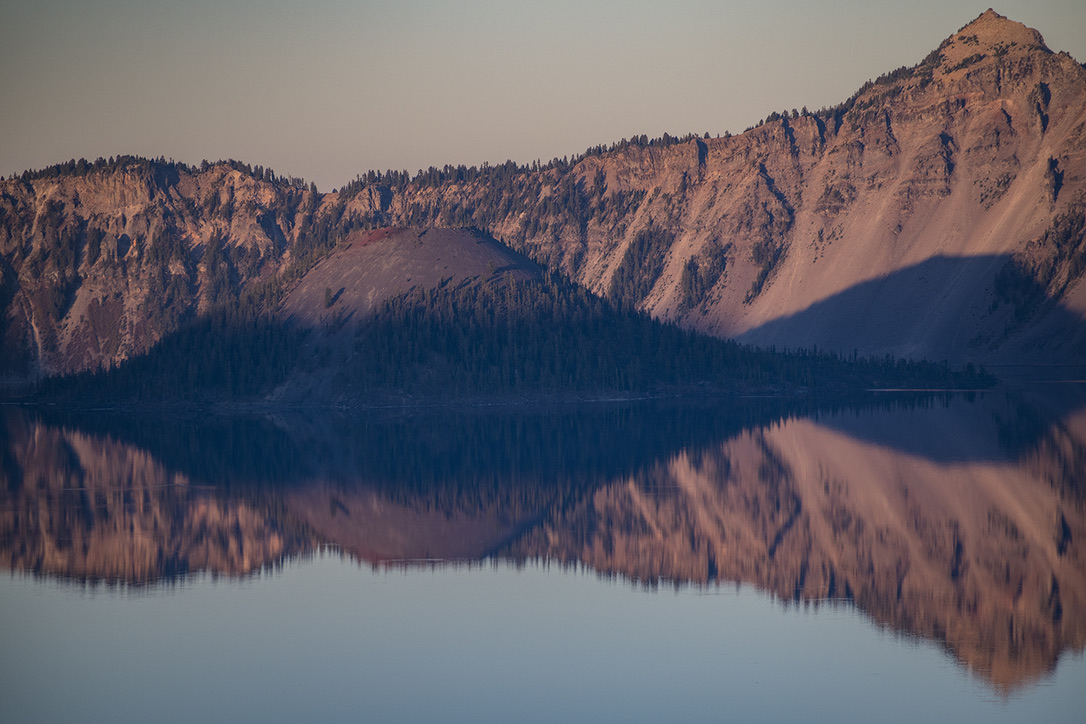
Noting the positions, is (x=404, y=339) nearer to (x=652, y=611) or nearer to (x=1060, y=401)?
(x=1060, y=401)

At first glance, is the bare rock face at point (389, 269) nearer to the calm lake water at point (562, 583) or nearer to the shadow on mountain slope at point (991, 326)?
the shadow on mountain slope at point (991, 326)

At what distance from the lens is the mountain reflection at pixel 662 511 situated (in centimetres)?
3772

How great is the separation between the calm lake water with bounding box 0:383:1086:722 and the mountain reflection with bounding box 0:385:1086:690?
201 millimetres

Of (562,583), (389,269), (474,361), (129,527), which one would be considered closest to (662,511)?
(562,583)

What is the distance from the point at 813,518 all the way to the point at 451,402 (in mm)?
97011

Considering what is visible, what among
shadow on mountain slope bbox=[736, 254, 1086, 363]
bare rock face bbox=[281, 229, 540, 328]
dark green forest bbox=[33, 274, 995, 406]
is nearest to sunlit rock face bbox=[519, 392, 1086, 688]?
dark green forest bbox=[33, 274, 995, 406]

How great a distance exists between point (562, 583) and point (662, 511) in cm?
1293

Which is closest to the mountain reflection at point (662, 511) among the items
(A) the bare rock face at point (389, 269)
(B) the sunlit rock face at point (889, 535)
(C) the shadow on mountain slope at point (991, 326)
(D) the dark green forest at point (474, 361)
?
(B) the sunlit rock face at point (889, 535)

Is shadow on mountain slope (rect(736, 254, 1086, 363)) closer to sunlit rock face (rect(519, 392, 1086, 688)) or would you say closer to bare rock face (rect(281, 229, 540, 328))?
bare rock face (rect(281, 229, 540, 328))

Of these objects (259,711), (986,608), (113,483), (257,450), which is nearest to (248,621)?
(259,711)

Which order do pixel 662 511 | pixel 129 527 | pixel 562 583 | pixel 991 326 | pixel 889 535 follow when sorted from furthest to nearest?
1. pixel 991 326
2. pixel 662 511
3. pixel 129 527
4. pixel 889 535
5. pixel 562 583

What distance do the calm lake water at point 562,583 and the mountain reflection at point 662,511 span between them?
0.20 metres

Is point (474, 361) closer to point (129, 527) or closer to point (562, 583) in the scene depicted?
point (129, 527)

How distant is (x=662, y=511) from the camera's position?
52.2m
